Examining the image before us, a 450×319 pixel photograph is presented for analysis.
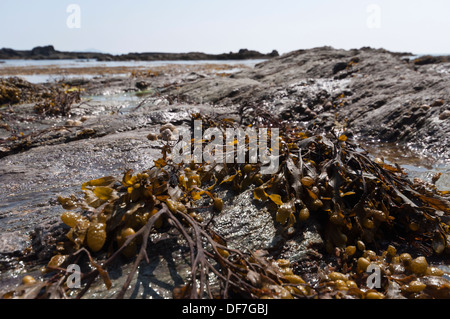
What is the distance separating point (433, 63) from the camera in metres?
8.26

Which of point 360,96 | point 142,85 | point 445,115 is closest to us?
point 445,115

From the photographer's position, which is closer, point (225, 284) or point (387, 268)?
point (225, 284)

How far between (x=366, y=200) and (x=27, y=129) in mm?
4442

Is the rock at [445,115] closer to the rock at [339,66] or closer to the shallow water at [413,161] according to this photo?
the shallow water at [413,161]

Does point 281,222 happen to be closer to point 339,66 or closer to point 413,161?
point 413,161

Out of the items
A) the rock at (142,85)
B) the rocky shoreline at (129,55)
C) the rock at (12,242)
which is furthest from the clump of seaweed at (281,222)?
the rocky shoreline at (129,55)

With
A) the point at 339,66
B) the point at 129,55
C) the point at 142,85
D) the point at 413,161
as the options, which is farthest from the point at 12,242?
the point at 129,55

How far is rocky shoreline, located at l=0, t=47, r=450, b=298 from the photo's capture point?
1569mm

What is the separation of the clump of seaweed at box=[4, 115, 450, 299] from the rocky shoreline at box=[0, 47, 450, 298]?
11 centimetres

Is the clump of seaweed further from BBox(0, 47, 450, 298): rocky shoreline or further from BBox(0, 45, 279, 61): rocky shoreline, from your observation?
BBox(0, 45, 279, 61): rocky shoreline

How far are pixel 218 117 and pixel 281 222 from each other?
2.68 metres

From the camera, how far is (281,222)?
176 centimetres

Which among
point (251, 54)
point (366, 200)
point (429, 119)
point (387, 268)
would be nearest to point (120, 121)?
point (366, 200)
